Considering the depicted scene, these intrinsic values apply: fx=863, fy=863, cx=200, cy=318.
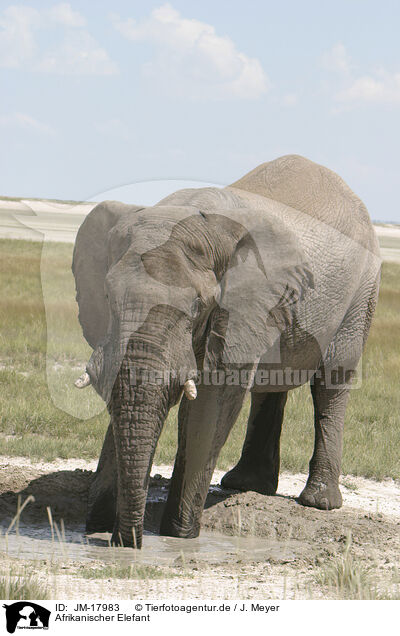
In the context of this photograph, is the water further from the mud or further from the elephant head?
the elephant head

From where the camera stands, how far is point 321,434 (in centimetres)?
670

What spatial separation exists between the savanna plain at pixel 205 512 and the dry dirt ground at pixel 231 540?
10 millimetres

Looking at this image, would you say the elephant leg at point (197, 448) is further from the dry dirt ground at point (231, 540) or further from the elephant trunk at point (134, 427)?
the elephant trunk at point (134, 427)

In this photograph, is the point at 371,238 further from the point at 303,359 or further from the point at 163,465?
the point at 163,465

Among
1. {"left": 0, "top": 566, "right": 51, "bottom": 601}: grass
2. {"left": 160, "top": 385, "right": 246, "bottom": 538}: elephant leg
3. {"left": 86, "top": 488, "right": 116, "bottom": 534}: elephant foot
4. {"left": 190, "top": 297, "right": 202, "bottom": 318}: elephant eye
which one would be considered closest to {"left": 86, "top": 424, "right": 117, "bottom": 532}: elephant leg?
{"left": 86, "top": 488, "right": 116, "bottom": 534}: elephant foot

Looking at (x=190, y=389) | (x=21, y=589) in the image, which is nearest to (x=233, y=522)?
(x=190, y=389)

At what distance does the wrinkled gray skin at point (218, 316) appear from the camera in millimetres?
4301

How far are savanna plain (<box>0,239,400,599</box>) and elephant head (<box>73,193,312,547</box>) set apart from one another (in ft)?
1.24

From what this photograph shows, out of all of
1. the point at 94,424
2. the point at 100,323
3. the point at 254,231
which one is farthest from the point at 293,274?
the point at 94,424

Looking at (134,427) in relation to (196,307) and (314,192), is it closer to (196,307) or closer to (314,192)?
(196,307)

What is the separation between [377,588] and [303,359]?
1.99 m

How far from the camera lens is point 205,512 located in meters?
5.98

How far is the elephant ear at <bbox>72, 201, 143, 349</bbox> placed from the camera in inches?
205

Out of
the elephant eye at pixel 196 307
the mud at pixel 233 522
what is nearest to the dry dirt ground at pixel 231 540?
the mud at pixel 233 522
